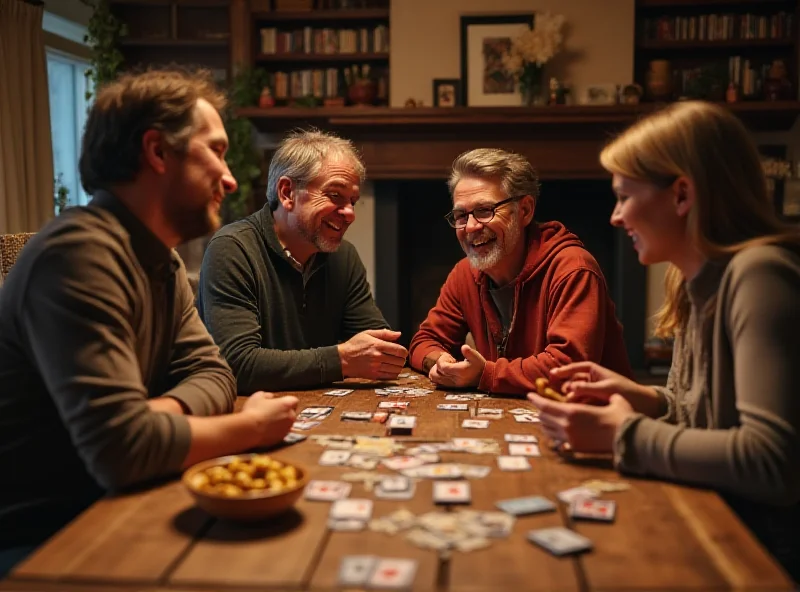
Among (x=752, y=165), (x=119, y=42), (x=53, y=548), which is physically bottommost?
(x=53, y=548)

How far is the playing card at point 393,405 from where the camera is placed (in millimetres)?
1995

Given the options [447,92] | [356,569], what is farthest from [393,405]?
[447,92]

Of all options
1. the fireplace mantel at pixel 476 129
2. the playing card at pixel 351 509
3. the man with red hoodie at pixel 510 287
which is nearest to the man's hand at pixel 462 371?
the man with red hoodie at pixel 510 287

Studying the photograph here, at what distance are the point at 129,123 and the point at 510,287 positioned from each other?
4.59ft

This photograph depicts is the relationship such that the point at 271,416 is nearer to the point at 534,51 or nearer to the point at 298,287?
the point at 298,287

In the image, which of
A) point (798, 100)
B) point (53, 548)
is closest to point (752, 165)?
point (53, 548)

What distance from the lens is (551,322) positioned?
7.80ft

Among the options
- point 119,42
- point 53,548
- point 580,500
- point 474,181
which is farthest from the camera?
point 119,42

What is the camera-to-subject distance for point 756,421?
4.46 feet

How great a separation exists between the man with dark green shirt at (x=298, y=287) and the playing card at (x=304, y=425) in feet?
1.40

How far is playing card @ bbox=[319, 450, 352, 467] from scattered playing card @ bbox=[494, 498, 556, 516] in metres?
0.34

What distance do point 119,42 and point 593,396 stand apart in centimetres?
493

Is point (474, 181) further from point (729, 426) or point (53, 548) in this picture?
point (53, 548)

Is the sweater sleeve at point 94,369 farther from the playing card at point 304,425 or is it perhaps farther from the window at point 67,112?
the window at point 67,112
